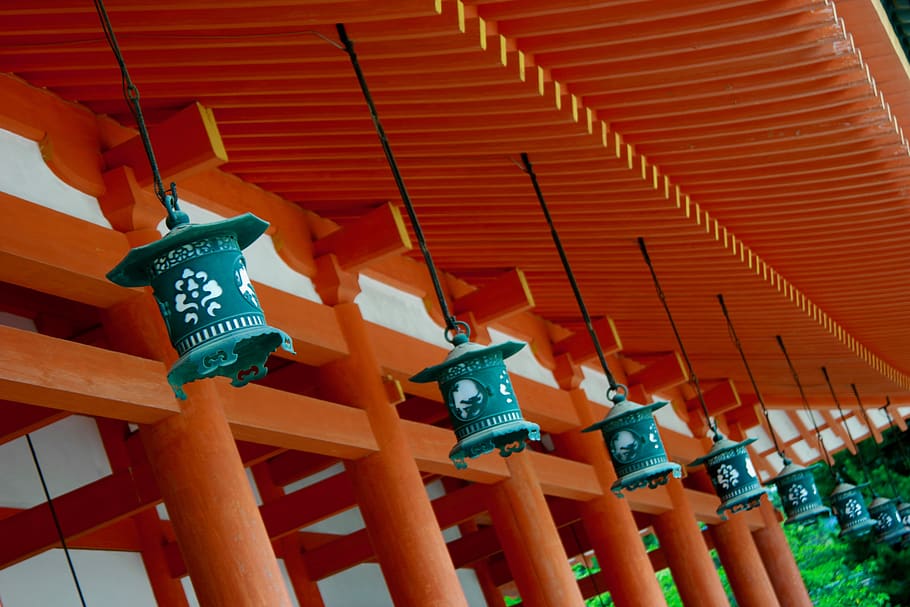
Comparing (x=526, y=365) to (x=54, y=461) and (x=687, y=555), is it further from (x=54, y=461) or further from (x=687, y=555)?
(x=54, y=461)

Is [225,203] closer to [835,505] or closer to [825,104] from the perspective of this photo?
[825,104]

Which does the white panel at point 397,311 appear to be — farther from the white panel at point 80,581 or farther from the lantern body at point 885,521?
the lantern body at point 885,521

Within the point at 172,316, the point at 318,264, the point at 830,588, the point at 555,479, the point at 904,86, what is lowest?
the point at 830,588

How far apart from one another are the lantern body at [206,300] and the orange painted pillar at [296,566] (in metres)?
5.96

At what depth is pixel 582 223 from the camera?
680 centimetres

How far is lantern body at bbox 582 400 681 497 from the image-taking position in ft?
18.0

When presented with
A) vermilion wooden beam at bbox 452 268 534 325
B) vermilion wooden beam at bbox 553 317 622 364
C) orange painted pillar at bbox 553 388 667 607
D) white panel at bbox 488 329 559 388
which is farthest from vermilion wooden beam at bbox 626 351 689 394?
vermilion wooden beam at bbox 452 268 534 325

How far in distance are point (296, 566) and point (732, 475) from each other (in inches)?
138

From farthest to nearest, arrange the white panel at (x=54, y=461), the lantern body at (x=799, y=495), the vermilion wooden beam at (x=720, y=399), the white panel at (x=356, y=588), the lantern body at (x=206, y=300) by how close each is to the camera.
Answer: the vermilion wooden beam at (x=720, y=399) < the white panel at (x=356, y=588) < the lantern body at (x=799, y=495) < the white panel at (x=54, y=461) < the lantern body at (x=206, y=300)

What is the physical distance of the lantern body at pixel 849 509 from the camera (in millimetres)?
10875

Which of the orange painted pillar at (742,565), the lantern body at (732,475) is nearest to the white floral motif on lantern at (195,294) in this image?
the lantern body at (732,475)

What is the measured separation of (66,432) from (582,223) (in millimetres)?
3381

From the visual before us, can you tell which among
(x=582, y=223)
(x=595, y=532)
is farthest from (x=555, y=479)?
(x=582, y=223)

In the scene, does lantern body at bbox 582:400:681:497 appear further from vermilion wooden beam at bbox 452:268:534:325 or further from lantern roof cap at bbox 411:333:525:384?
vermilion wooden beam at bbox 452:268:534:325
